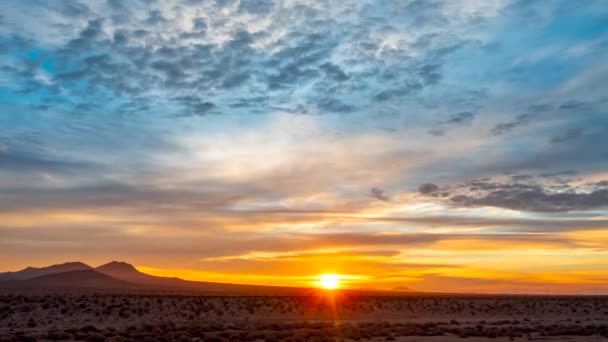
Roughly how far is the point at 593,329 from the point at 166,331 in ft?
102

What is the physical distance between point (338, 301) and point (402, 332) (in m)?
34.6

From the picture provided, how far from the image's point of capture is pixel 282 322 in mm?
54938

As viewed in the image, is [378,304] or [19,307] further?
[378,304]

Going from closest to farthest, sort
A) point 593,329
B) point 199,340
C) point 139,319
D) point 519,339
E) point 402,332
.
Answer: point 199,340, point 519,339, point 402,332, point 593,329, point 139,319

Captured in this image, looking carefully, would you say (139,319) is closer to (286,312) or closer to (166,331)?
(166,331)

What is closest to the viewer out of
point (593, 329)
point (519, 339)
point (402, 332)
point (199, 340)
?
point (199, 340)

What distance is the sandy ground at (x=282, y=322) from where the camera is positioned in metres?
39.4

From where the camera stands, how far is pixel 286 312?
208 ft

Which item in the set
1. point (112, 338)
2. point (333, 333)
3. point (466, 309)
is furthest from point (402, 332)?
point (466, 309)

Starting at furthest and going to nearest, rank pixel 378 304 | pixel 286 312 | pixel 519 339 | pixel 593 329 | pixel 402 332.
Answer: pixel 378 304
pixel 286 312
pixel 593 329
pixel 402 332
pixel 519 339

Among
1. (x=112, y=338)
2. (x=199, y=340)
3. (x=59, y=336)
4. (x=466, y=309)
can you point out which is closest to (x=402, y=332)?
(x=199, y=340)

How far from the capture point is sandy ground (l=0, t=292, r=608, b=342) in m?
39.4

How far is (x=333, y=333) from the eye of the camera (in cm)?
4109

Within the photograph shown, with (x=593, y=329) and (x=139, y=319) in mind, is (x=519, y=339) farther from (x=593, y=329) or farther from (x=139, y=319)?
(x=139, y=319)
